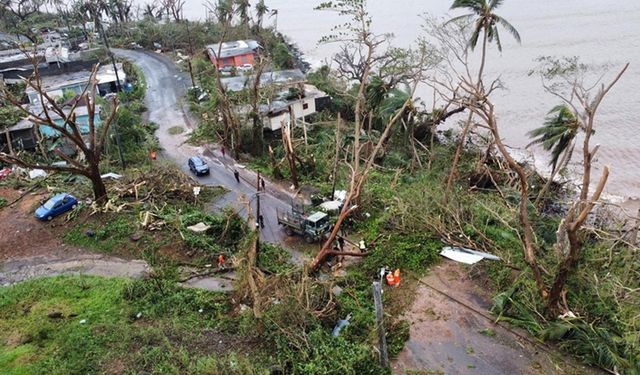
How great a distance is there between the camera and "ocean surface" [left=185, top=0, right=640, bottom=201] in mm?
31250

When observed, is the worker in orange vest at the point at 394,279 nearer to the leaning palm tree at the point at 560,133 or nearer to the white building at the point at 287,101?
the leaning palm tree at the point at 560,133

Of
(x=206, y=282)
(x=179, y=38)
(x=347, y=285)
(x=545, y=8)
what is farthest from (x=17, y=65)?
(x=545, y=8)

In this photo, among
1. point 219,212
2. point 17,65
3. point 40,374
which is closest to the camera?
point 40,374

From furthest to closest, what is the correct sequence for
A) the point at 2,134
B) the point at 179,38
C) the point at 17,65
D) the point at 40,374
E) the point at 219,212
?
the point at 179,38 → the point at 17,65 → the point at 2,134 → the point at 219,212 → the point at 40,374

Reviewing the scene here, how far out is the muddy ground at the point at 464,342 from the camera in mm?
12883

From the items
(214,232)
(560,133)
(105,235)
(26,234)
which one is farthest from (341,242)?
(26,234)

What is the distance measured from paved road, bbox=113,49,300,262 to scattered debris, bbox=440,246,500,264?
17.3ft

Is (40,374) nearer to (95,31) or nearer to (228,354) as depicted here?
(228,354)

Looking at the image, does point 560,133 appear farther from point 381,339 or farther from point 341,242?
point 381,339

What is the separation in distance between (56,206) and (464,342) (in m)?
16.2

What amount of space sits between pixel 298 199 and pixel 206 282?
268 inches

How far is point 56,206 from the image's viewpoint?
810 inches

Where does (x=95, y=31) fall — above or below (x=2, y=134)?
above

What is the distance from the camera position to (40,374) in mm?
12500
